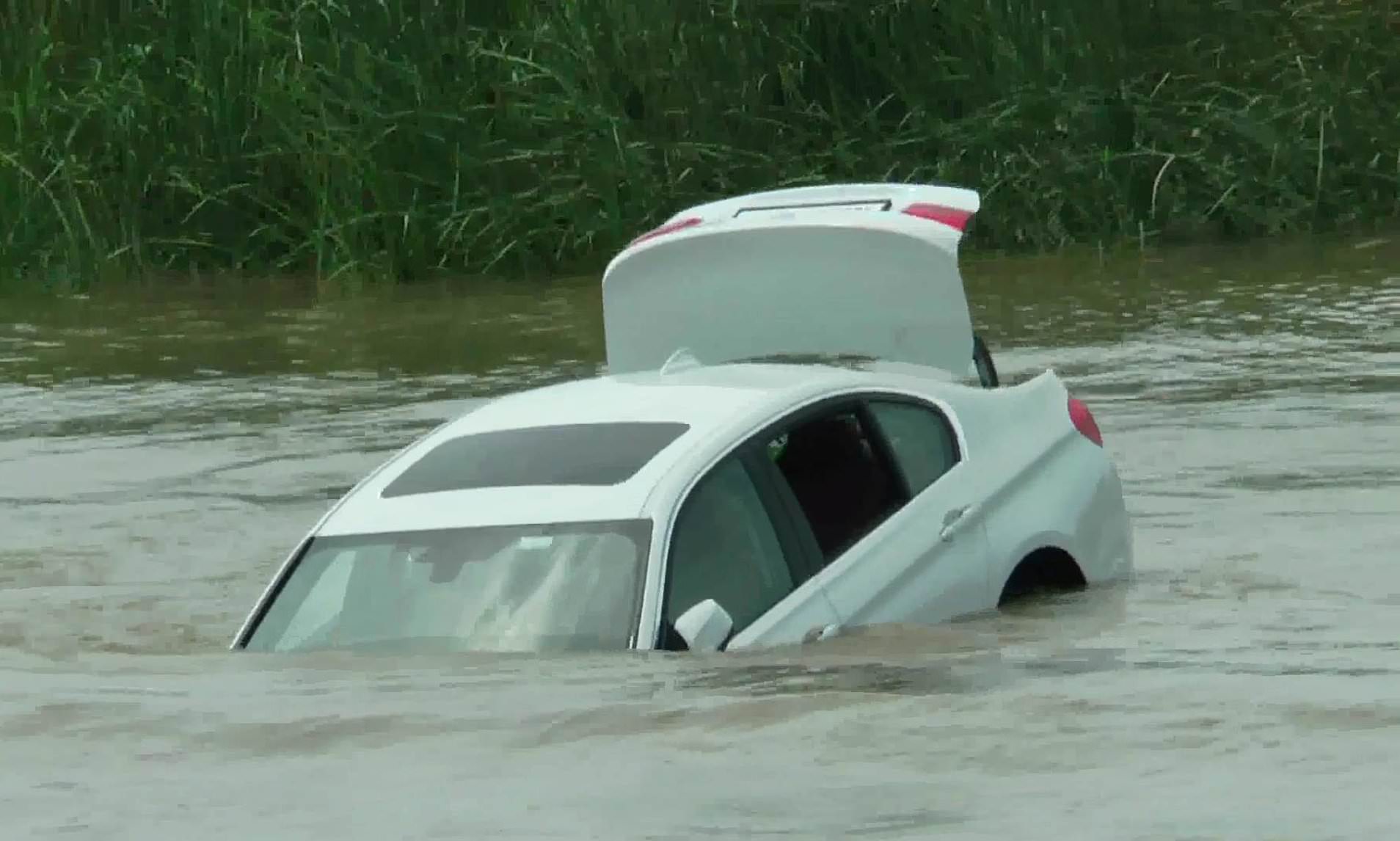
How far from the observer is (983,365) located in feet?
34.4

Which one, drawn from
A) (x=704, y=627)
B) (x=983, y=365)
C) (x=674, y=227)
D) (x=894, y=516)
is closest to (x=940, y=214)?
(x=983, y=365)

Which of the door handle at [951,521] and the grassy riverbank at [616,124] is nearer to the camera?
the door handle at [951,521]

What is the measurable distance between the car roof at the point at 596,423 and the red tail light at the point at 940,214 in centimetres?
113

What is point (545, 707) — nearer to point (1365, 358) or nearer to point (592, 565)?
point (592, 565)

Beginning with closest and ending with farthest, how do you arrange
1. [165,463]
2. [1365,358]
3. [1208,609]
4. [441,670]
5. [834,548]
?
[441,670] < [834,548] < [1208,609] < [165,463] < [1365,358]

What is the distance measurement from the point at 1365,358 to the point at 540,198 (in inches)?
292

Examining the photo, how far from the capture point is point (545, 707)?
289 inches

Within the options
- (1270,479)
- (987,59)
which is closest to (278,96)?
(987,59)

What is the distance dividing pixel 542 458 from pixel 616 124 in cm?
1322

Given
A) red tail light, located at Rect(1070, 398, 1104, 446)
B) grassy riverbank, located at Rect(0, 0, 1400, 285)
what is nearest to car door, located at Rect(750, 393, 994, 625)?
red tail light, located at Rect(1070, 398, 1104, 446)

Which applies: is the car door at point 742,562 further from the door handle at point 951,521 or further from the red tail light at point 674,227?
the red tail light at point 674,227

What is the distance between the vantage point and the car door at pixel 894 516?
8438 millimetres

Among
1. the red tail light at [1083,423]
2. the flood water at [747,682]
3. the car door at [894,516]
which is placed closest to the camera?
the flood water at [747,682]

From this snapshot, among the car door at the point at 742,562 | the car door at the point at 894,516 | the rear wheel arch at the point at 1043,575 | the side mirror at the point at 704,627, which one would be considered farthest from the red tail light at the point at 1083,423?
the side mirror at the point at 704,627
